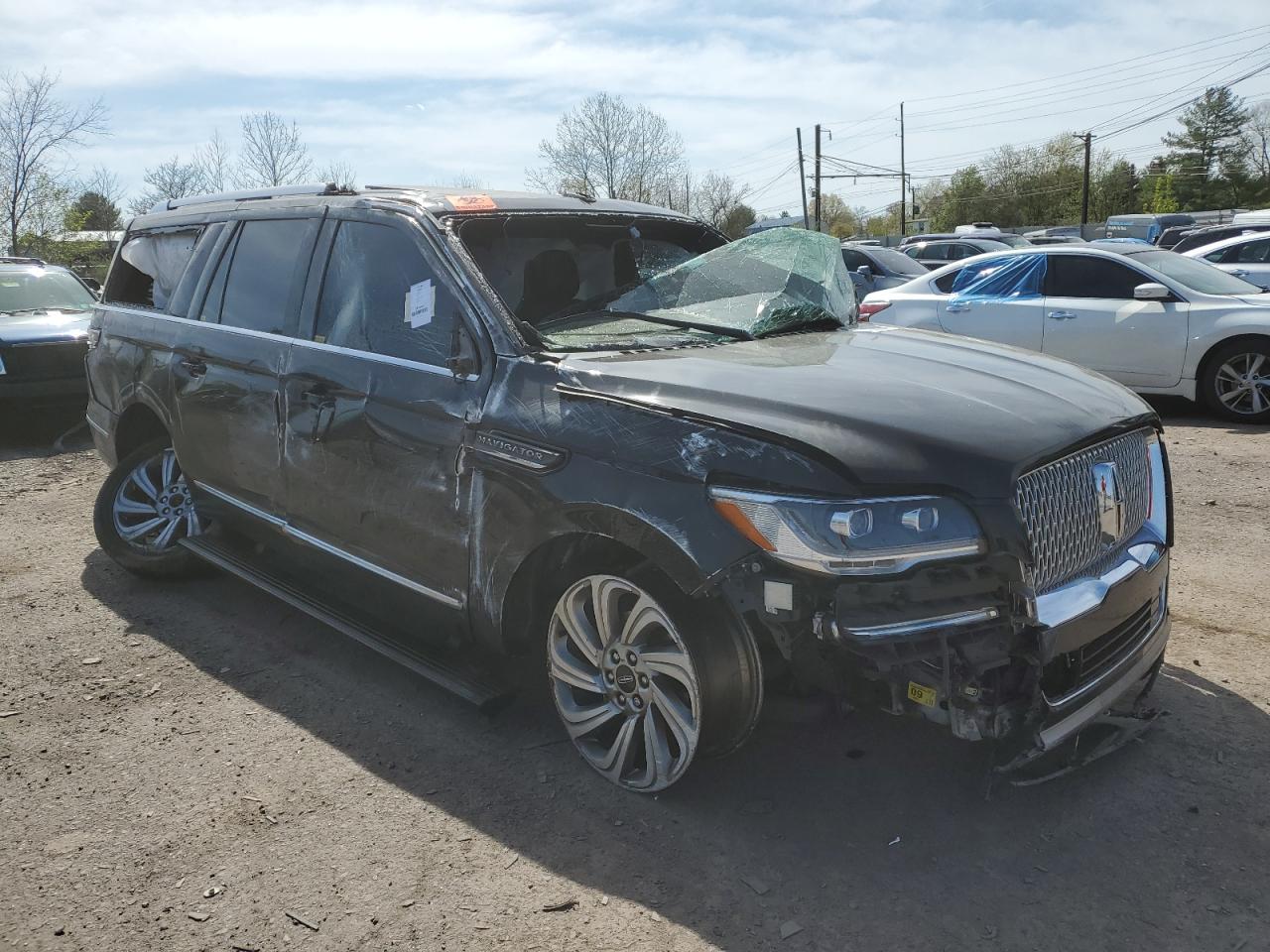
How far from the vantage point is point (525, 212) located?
392cm

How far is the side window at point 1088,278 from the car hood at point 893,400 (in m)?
6.50

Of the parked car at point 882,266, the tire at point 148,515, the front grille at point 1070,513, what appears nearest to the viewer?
the front grille at point 1070,513

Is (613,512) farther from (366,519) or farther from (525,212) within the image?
(525,212)

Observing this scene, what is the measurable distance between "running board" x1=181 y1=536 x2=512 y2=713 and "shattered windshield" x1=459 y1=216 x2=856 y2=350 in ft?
3.76

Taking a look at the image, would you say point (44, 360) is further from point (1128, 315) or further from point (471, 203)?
point (1128, 315)

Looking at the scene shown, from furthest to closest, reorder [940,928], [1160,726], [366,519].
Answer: [366,519] < [1160,726] < [940,928]

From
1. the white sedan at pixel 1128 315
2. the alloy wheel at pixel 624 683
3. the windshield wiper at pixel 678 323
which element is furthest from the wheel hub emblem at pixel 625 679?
the white sedan at pixel 1128 315

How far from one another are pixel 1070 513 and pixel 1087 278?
7.61 meters

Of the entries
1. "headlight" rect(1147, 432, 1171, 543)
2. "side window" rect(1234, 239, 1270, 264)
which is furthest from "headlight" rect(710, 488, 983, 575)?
"side window" rect(1234, 239, 1270, 264)

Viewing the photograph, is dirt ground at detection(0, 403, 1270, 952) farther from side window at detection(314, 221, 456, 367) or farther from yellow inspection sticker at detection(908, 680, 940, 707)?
side window at detection(314, 221, 456, 367)

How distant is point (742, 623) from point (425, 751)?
4.58 ft

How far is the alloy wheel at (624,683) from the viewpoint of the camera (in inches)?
115

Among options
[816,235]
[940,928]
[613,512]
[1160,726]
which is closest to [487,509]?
[613,512]

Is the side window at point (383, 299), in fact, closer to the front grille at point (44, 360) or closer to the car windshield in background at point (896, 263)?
the front grille at point (44, 360)
